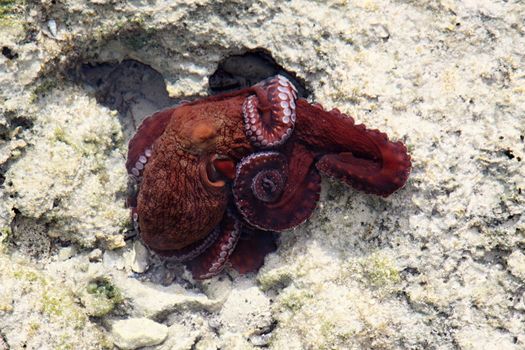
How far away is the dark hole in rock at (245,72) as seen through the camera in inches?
178

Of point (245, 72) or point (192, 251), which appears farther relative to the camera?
point (245, 72)

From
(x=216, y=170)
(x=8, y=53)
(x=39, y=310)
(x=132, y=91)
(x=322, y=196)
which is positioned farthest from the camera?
(x=132, y=91)

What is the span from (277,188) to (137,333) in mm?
1698

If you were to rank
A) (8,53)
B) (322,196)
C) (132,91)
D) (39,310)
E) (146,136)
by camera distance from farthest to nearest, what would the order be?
(132,91) < (146,136) < (322,196) < (8,53) < (39,310)

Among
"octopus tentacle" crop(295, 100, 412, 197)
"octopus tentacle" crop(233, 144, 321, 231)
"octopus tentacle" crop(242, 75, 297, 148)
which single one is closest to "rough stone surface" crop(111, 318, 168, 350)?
"octopus tentacle" crop(233, 144, 321, 231)

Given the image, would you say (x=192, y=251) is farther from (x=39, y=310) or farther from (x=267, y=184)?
(x=39, y=310)

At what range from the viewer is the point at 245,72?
187 inches

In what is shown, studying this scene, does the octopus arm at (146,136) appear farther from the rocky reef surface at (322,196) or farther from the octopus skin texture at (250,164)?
the rocky reef surface at (322,196)

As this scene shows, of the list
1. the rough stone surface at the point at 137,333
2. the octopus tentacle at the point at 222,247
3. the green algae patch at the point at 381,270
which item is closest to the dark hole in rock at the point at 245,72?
the octopus tentacle at the point at 222,247

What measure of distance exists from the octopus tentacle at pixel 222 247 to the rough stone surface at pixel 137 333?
621 mm

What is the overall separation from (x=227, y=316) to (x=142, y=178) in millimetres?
1454

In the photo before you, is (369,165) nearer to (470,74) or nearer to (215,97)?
(470,74)

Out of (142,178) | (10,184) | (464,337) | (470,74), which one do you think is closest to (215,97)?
(142,178)

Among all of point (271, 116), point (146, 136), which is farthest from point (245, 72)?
point (146, 136)
